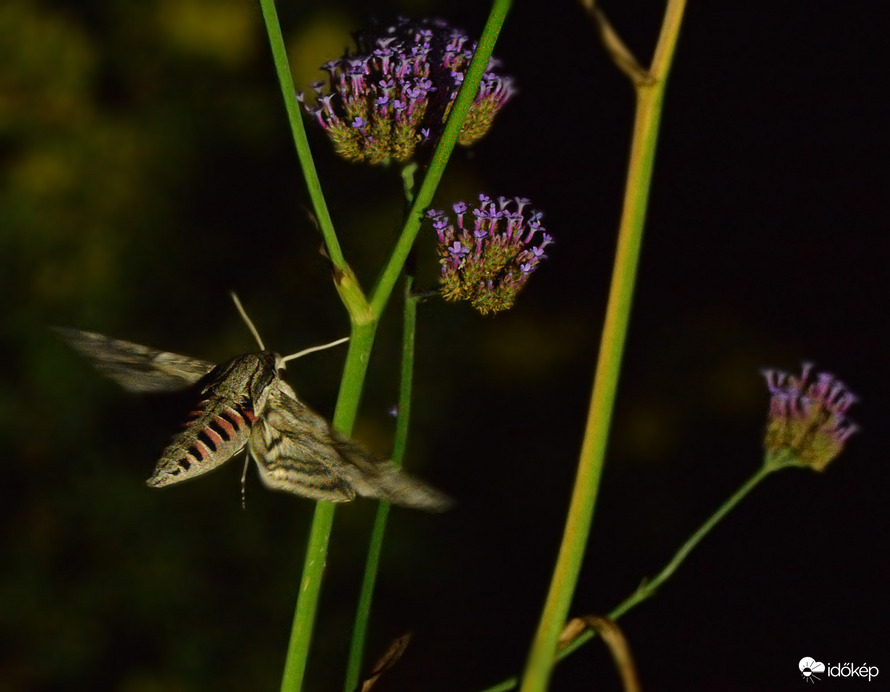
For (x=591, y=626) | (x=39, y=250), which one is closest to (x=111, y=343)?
(x=591, y=626)

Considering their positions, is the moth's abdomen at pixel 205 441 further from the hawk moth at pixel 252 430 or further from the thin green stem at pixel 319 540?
the thin green stem at pixel 319 540

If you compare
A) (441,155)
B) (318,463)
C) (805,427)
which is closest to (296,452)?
(318,463)

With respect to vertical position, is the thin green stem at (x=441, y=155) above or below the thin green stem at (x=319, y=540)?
above

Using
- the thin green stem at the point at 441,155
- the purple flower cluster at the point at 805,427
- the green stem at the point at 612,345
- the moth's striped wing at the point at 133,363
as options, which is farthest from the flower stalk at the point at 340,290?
the purple flower cluster at the point at 805,427

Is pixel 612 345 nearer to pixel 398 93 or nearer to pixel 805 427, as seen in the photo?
pixel 398 93

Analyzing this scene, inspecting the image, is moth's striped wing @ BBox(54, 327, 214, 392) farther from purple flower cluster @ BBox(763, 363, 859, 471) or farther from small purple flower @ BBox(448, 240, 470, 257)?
purple flower cluster @ BBox(763, 363, 859, 471)

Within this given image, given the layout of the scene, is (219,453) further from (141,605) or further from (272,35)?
(141,605)
